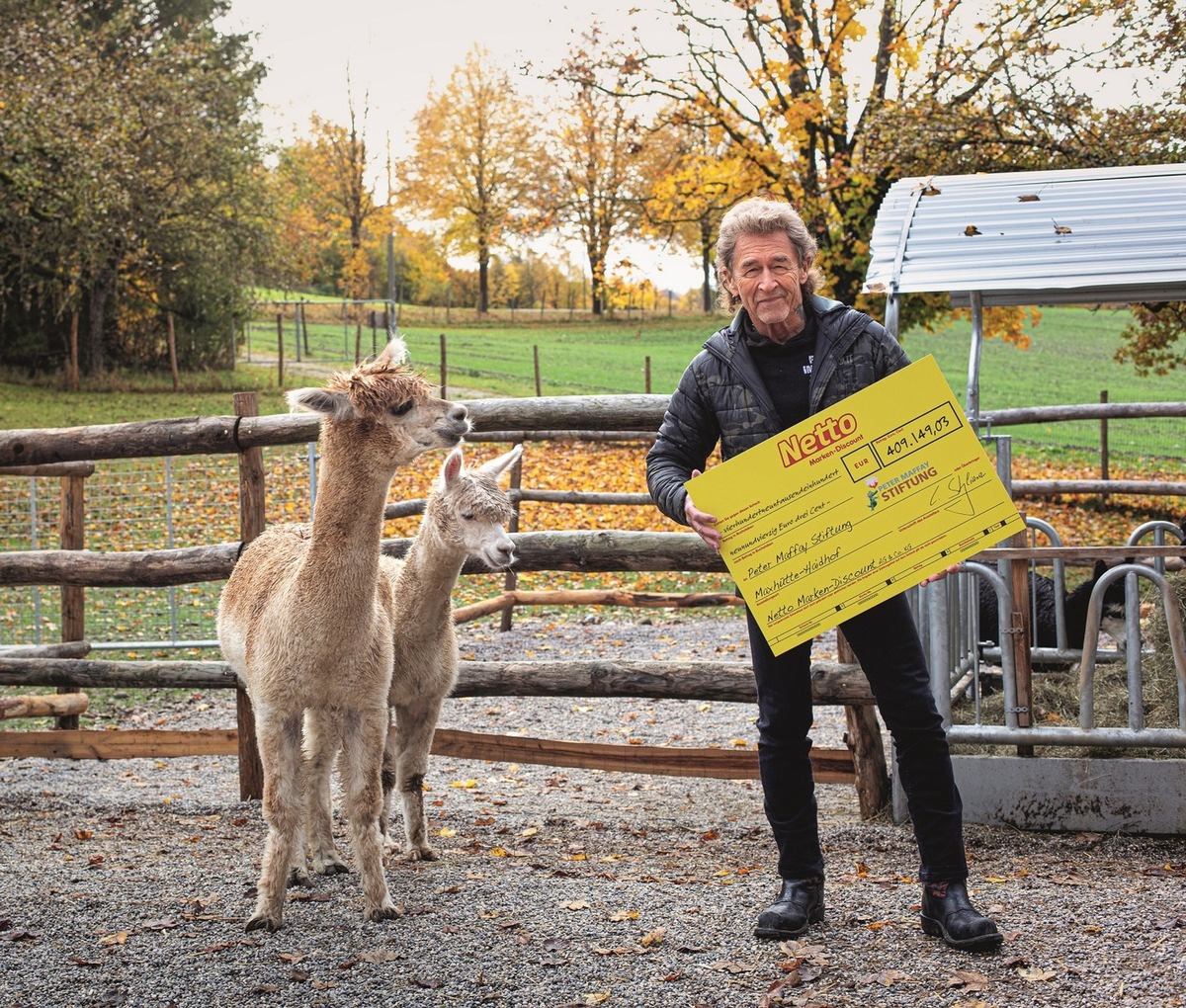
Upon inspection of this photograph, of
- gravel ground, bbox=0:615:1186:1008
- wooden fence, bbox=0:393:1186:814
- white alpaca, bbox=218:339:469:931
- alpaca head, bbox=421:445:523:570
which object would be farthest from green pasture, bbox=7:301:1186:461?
white alpaca, bbox=218:339:469:931

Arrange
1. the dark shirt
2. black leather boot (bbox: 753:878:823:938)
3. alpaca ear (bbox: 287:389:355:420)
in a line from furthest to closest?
alpaca ear (bbox: 287:389:355:420), black leather boot (bbox: 753:878:823:938), the dark shirt

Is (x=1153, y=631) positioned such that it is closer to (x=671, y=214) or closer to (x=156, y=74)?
(x=671, y=214)

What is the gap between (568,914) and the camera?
13.8 ft

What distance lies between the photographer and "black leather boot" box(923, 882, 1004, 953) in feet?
12.0

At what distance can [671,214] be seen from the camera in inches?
611

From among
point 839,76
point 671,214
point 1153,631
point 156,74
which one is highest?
point 156,74

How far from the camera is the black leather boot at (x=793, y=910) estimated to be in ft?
12.6

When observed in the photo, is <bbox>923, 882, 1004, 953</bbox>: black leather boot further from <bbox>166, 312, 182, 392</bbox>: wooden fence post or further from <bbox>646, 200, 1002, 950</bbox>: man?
<bbox>166, 312, 182, 392</bbox>: wooden fence post

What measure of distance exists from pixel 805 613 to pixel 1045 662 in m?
3.97

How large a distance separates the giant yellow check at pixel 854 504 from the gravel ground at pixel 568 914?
1018 millimetres

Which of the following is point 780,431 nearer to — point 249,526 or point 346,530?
point 346,530

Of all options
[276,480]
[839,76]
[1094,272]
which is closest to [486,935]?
[1094,272]

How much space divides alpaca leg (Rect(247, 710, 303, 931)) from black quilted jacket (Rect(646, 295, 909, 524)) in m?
1.68

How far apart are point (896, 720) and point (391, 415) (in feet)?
6.43
